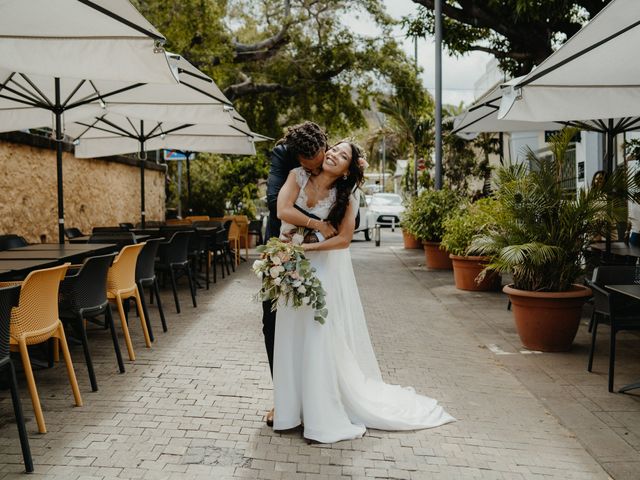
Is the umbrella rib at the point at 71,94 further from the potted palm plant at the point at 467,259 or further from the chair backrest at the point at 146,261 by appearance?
the potted palm plant at the point at 467,259

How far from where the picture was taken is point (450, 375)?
5629mm

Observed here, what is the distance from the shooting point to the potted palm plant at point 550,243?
6.22 meters

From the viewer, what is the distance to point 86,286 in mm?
5020

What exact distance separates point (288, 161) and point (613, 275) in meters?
3.30

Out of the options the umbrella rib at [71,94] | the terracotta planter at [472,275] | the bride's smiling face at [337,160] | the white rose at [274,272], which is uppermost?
the umbrella rib at [71,94]

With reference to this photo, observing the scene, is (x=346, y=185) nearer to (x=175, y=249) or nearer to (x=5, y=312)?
(x=5, y=312)

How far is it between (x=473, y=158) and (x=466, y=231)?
1225 cm

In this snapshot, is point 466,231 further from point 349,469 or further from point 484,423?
Answer: point 349,469

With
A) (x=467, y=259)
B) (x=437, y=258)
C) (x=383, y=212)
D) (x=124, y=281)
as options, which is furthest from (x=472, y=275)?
(x=383, y=212)

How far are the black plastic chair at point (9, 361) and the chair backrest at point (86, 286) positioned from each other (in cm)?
124

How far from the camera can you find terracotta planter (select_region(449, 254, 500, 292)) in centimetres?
1014

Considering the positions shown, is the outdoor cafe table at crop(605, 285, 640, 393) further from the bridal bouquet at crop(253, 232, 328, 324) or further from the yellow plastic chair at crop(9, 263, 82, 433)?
the yellow plastic chair at crop(9, 263, 82, 433)

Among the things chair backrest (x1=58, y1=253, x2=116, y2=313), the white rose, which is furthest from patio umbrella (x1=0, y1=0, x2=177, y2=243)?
the white rose

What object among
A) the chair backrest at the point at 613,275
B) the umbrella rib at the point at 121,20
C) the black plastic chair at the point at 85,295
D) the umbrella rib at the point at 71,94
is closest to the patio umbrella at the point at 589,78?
the chair backrest at the point at 613,275
